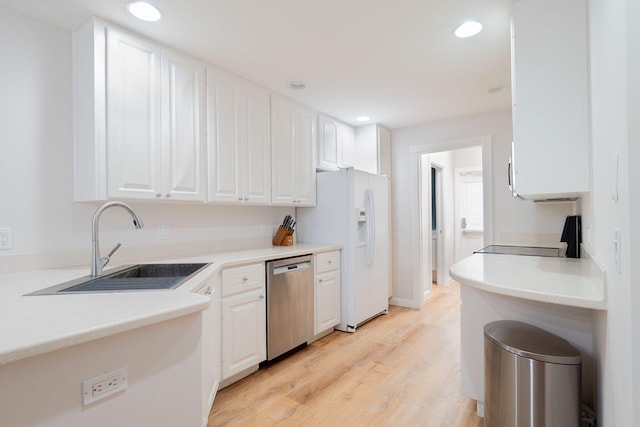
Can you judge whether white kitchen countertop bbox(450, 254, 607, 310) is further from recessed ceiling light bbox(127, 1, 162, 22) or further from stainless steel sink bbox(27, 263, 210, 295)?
recessed ceiling light bbox(127, 1, 162, 22)

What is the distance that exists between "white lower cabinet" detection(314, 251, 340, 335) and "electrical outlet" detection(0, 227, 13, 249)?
7.05 ft

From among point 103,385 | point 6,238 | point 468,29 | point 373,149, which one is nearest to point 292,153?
point 373,149

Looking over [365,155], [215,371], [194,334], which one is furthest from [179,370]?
[365,155]

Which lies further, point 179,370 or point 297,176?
point 297,176

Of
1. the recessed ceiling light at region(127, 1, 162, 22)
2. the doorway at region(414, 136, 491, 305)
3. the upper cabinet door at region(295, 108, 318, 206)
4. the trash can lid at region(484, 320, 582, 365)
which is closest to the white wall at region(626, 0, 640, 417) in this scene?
the trash can lid at region(484, 320, 582, 365)

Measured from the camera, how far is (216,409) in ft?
6.66

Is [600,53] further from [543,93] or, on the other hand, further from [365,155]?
[365,155]

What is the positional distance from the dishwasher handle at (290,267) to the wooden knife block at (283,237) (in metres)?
0.44

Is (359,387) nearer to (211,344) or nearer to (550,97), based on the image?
(211,344)

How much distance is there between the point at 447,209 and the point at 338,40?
4.15 meters

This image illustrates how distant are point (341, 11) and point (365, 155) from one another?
2.44 m

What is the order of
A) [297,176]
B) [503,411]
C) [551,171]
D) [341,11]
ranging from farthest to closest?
[297,176]
[341,11]
[551,171]
[503,411]

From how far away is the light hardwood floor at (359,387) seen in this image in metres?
1.94

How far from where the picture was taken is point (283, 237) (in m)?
3.30
